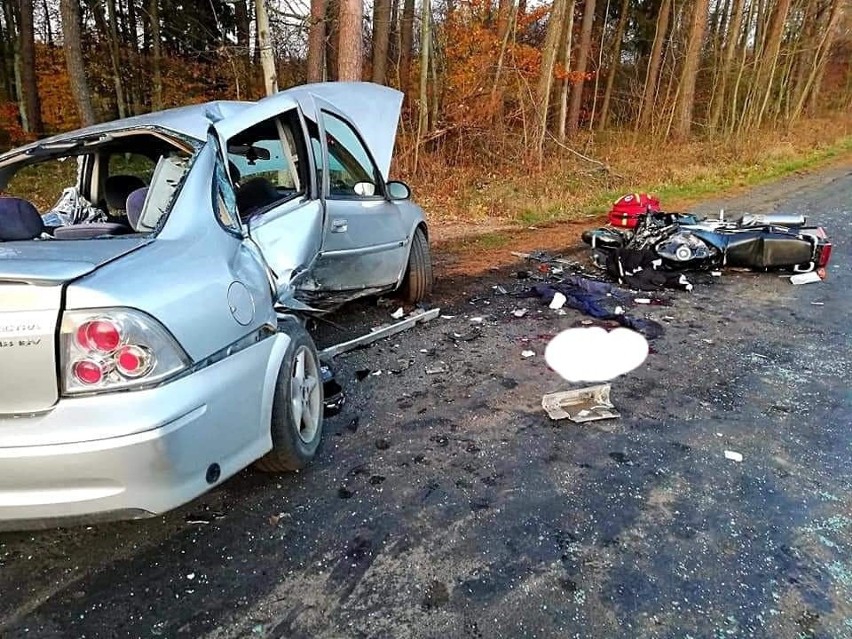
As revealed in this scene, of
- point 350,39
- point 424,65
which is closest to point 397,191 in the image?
point 350,39

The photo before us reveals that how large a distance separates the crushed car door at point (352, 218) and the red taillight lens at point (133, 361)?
1916mm

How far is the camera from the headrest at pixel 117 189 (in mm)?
3727

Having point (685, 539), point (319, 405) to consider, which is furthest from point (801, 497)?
point (319, 405)

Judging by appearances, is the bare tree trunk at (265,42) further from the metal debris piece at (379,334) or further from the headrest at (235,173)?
the headrest at (235,173)

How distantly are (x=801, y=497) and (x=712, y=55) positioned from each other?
962 inches

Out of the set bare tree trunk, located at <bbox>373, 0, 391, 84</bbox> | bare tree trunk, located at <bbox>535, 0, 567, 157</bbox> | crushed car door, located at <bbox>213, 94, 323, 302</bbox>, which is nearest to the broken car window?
crushed car door, located at <bbox>213, 94, 323, 302</bbox>

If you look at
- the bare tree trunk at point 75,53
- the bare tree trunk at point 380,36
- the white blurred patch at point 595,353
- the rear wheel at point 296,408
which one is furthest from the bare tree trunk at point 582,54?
the rear wheel at point 296,408

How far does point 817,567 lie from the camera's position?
7.04ft

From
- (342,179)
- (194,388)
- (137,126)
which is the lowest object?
(194,388)

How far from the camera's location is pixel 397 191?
16.1 ft

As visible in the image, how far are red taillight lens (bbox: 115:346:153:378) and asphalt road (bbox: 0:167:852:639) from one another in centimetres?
82

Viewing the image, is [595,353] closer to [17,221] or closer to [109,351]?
[109,351]

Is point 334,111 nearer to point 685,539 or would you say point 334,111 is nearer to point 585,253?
point 685,539

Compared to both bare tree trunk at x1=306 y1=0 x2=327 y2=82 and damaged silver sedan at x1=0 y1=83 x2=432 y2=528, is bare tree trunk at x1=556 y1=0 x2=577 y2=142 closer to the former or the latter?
bare tree trunk at x1=306 y1=0 x2=327 y2=82
